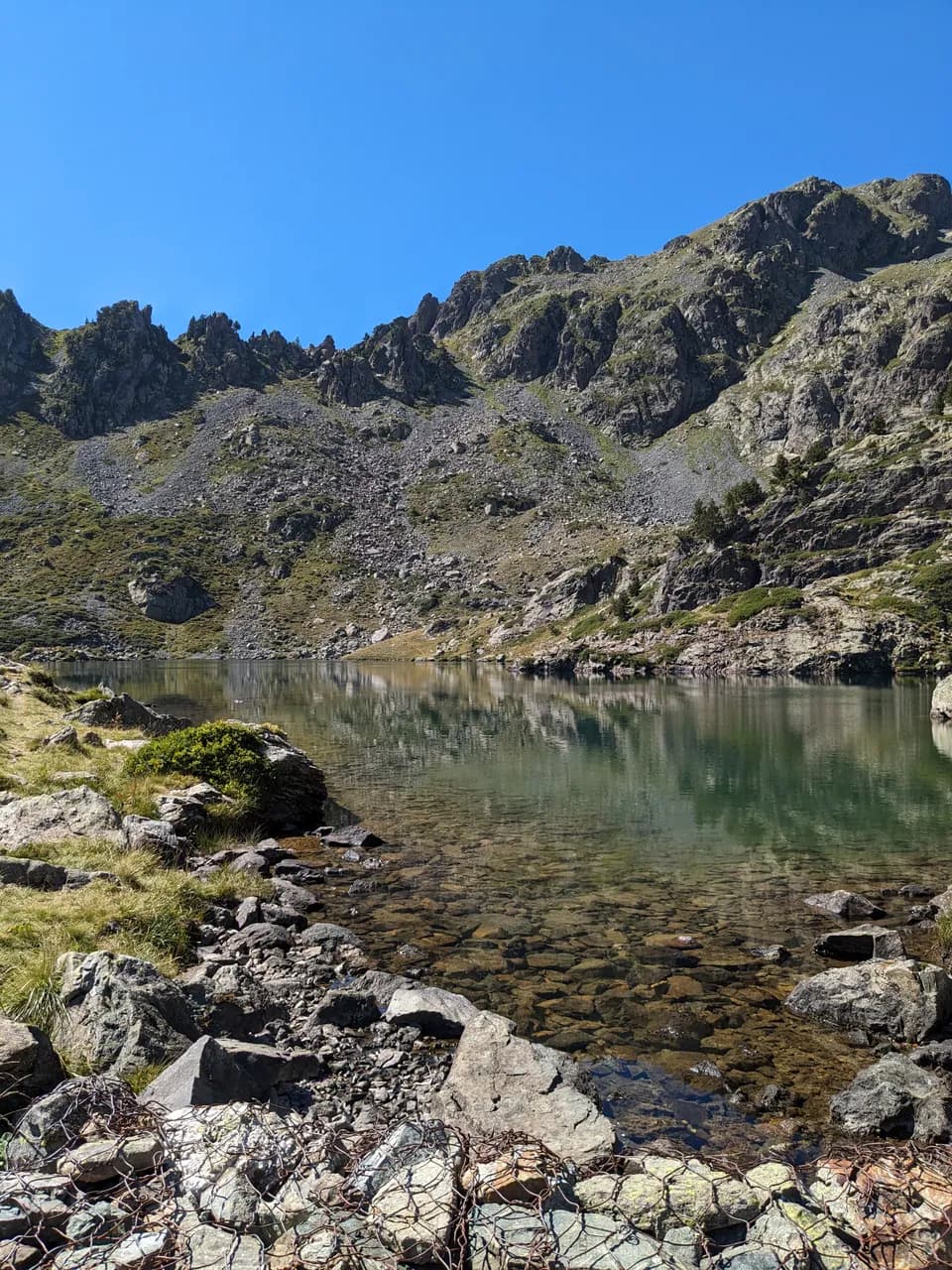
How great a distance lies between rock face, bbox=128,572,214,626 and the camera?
171625 mm

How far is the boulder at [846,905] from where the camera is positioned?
16.0 m

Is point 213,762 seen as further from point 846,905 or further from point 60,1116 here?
point 60,1116

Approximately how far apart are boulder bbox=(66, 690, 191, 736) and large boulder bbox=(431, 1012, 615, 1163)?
29738 mm

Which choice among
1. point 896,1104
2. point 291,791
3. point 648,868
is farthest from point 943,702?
point 896,1104

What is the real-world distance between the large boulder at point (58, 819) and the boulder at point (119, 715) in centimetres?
1882

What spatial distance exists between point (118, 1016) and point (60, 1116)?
1.95 meters

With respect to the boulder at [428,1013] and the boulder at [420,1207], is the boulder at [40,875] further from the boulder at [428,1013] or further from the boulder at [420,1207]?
the boulder at [420,1207]

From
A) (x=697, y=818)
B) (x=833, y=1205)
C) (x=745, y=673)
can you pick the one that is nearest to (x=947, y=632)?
(x=745, y=673)

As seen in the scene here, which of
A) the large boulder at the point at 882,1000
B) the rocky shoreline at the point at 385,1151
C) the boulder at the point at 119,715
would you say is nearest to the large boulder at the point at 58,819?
the rocky shoreline at the point at 385,1151

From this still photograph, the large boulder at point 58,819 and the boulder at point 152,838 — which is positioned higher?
the large boulder at point 58,819

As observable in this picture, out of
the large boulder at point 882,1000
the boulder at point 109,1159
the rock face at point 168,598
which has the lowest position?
the large boulder at point 882,1000

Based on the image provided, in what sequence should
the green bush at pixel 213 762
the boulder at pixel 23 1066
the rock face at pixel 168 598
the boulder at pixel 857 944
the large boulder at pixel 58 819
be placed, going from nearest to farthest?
the boulder at pixel 23 1066
the boulder at pixel 857 944
the large boulder at pixel 58 819
the green bush at pixel 213 762
the rock face at pixel 168 598

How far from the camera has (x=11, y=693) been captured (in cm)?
A: 3938

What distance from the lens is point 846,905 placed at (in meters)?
16.2
